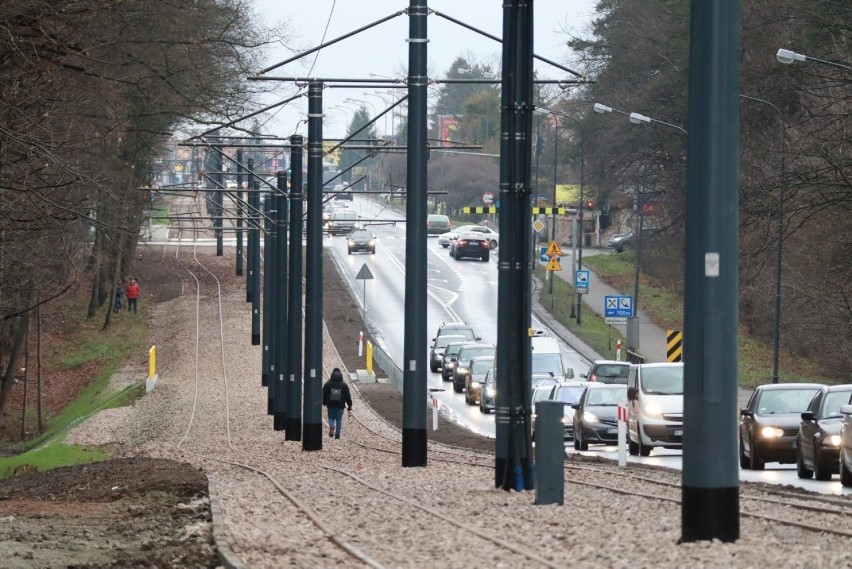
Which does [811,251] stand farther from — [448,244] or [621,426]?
[448,244]

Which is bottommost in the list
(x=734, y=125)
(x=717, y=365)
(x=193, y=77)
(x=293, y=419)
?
(x=293, y=419)

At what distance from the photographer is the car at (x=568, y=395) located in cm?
3759

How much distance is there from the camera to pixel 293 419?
3834cm

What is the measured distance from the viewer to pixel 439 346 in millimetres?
65000

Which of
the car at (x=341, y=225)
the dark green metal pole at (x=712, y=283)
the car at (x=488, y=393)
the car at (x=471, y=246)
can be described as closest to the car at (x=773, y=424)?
the dark green metal pole at (x=712, y=283)

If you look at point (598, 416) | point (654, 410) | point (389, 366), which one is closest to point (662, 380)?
point (654, 410)

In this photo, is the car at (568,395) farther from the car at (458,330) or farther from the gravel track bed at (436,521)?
the car at (458,330)

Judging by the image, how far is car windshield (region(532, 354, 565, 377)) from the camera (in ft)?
160

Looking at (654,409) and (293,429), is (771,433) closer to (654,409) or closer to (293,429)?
(654,409)

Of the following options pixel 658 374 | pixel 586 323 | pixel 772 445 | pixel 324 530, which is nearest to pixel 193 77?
pixel 658 374

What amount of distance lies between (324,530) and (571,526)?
236 centimetres

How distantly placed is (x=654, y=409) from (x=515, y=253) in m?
11.4

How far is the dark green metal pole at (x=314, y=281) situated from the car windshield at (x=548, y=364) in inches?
609

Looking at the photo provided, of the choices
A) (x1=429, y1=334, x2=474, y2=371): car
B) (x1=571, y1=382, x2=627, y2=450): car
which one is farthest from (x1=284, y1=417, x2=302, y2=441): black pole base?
(x1=429, y1=334, x2=474, y2=371): car
